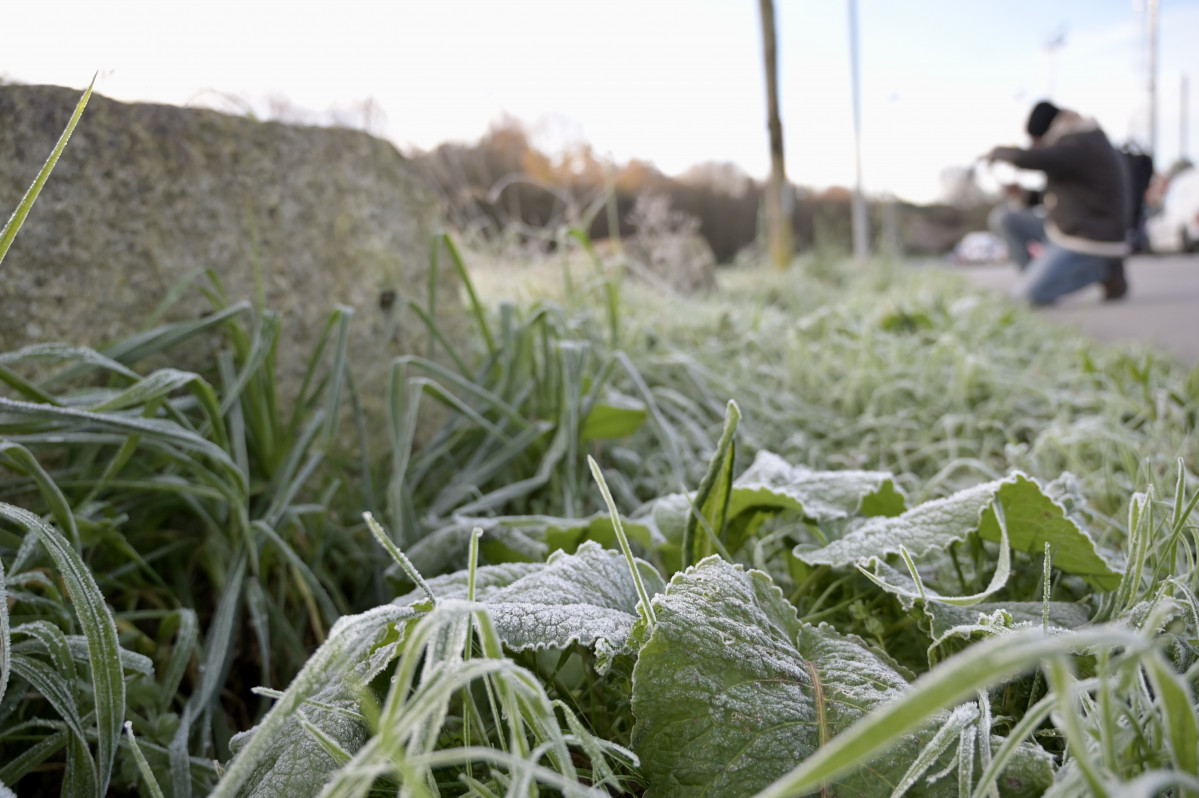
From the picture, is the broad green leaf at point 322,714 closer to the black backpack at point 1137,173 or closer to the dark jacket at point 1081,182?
the dark jacket at point 1081,182

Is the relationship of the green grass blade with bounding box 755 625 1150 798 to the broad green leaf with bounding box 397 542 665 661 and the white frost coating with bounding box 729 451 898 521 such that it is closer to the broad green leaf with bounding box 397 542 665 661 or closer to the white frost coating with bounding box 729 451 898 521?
the broad green leaf with bounding box 397 542 665 661

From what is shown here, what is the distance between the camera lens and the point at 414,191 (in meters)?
1.92

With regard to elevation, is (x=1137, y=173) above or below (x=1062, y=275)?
above

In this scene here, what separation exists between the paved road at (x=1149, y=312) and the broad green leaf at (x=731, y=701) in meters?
2.96

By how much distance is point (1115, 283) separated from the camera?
5570 mm

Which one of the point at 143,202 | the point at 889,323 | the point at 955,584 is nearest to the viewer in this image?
the point at 955,584

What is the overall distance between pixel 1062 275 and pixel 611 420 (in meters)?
5.38

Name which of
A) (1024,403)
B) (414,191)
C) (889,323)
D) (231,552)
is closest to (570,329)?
(414,191)

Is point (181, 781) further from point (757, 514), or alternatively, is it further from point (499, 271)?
point (499, 271)

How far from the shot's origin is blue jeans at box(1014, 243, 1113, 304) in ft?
18.2

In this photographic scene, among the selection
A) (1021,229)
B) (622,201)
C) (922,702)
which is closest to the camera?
(922,702)

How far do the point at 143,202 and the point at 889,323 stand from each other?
2947 millimetres

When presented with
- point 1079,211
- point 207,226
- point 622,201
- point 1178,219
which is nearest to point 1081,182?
point 1079,211

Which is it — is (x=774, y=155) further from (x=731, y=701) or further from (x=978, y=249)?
(x=978, y=249)
